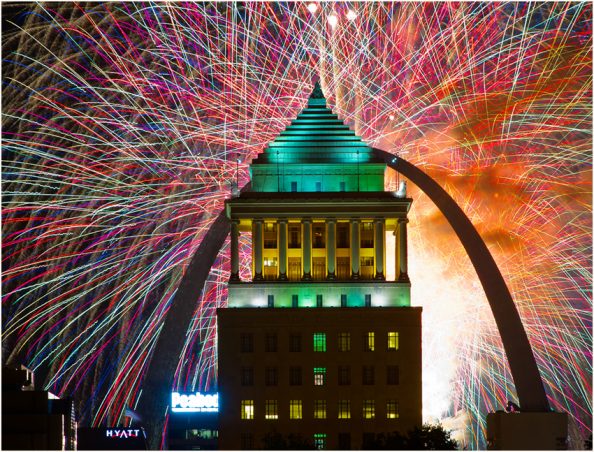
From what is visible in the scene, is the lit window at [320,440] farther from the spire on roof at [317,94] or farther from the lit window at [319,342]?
the spire on roof at [317,94]

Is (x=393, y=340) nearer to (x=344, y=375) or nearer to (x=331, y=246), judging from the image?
(x=344, y=375)

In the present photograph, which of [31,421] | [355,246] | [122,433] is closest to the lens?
[31,421]

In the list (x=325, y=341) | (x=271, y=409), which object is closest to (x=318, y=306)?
(x=325, y=341)

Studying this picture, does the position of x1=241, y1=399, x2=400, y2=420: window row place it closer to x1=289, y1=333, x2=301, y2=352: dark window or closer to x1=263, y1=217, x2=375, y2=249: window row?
x1=289, y1=333, x2=301, y2=352: dark window

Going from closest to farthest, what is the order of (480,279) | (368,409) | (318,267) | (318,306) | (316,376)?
(368,409), (316,376), (318,306), (318,267), (480,279)

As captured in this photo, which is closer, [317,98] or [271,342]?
[271,342]

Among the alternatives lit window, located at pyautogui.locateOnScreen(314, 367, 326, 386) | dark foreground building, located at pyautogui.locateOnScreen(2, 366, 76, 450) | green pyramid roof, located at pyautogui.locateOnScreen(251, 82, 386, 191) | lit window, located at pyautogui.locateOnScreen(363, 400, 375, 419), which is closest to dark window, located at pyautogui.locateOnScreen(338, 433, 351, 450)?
lit window, located at pyautogui.locateOnScreen(363, 400, 375, 419)

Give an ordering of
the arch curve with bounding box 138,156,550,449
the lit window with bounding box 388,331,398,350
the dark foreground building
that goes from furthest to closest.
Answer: the arch curve with bounding box 138,156,550,449, the lit window with bounding box 388,331,398,350, the dark foreground building
